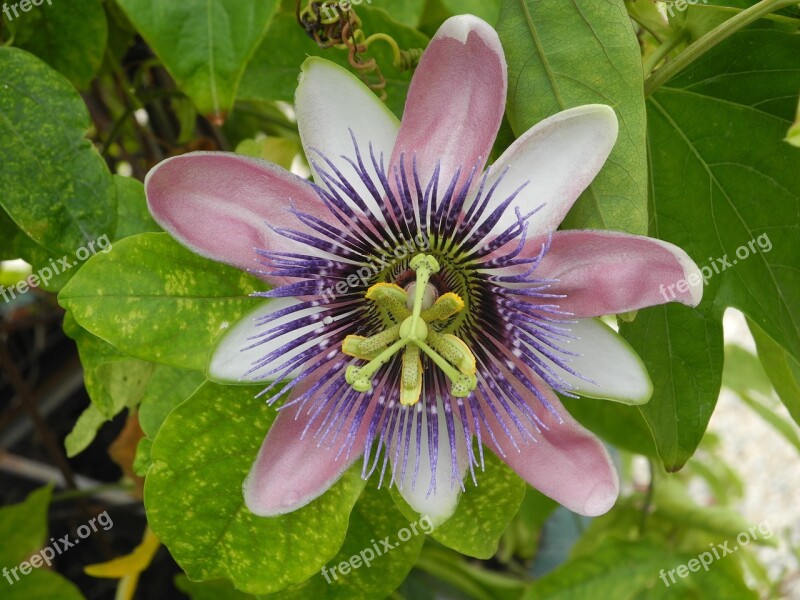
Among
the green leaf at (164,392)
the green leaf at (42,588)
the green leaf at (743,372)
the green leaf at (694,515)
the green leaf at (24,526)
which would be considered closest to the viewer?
the green leaf at (164,392)

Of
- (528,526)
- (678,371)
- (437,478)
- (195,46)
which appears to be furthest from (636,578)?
(195,46)

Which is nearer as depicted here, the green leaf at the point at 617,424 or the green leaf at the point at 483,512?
the green leaf at the point at 483,512

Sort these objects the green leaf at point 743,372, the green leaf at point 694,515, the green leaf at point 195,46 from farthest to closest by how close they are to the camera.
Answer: the green leaf at point 743,372 < the green leaf at point 694,515 < the green leaf at point 195,46

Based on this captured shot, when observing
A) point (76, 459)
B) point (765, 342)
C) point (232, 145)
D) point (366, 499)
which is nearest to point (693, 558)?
point (765, 342)

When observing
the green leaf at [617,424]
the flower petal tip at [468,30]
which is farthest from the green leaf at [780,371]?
the flower petal tip at [468,30]

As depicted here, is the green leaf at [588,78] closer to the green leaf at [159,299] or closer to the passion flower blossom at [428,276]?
the passion flower blossom at [428,276]

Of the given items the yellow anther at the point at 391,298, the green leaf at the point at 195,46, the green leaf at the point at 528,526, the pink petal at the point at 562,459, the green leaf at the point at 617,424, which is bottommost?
the green leaf at the point at 528,526

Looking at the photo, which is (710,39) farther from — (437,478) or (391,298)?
(437,478)

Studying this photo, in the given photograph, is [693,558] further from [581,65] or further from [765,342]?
[581,65]
